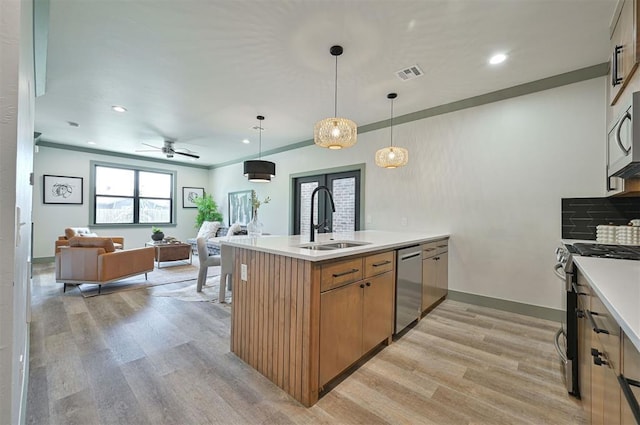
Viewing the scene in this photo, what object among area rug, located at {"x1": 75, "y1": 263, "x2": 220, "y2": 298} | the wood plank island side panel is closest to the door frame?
area rug, located at {"x1": 75, "y1": 263, "x2": 220, "y2": 298}

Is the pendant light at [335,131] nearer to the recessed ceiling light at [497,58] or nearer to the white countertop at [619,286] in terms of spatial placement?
the recessed ceiling light at [497,58]

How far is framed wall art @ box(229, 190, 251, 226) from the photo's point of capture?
7315 mm

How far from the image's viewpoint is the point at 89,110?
4156 mm

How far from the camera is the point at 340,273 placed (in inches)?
71.3

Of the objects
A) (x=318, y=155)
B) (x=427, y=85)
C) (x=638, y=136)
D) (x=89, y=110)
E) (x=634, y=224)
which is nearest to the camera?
(x=638, y=136)

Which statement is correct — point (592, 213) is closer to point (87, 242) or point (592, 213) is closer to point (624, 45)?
point (624, 45)

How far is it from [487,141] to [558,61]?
3.26 ft

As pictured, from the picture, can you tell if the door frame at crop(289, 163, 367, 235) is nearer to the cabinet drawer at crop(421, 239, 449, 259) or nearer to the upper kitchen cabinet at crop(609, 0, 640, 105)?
the cabinet drawer at crop(421, 239, 449, 259)

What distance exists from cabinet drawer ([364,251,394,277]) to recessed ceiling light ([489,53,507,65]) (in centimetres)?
227

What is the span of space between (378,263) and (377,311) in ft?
1.34

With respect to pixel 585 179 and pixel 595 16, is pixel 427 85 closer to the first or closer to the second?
pixel 595 16

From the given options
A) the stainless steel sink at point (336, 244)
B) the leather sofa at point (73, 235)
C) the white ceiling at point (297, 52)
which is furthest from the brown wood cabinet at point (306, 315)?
the leather sofa at point (73, 235)

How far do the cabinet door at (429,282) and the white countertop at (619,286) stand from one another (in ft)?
4.93

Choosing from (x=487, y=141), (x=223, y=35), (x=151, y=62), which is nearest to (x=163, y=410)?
(x=223, y=35)
